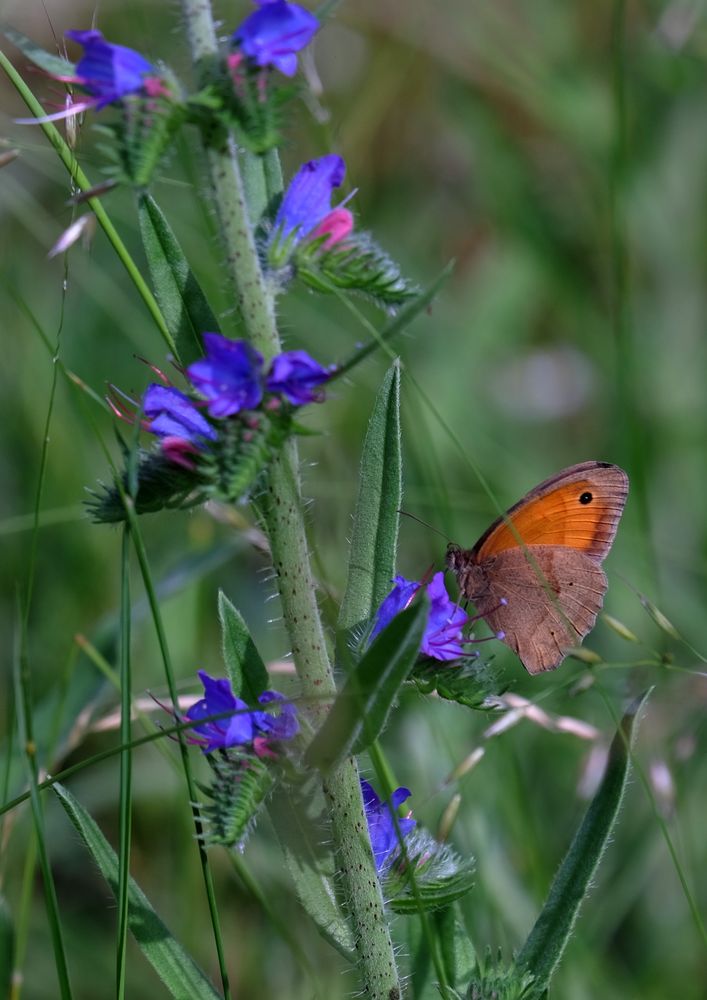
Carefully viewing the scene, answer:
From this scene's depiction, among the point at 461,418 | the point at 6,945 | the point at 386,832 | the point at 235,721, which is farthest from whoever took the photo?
the point at 461,418

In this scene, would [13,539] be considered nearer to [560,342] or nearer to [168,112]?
[168,112]

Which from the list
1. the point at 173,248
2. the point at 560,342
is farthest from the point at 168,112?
the point at 560,342

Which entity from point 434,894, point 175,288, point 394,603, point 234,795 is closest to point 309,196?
point 175,288

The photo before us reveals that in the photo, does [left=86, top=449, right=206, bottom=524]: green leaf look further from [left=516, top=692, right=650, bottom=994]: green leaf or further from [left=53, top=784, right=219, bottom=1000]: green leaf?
[left=516, top=692, right=650, bottom=994]: green leaf

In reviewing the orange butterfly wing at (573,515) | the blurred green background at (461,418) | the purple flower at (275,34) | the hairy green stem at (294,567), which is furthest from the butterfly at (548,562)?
the purple flower at (275,34)

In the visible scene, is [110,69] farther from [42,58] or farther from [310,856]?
[310,856]

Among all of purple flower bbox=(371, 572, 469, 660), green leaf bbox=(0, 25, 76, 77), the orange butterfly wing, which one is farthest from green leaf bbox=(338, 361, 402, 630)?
green leaf bbox=(0, 25, 76, 77)
